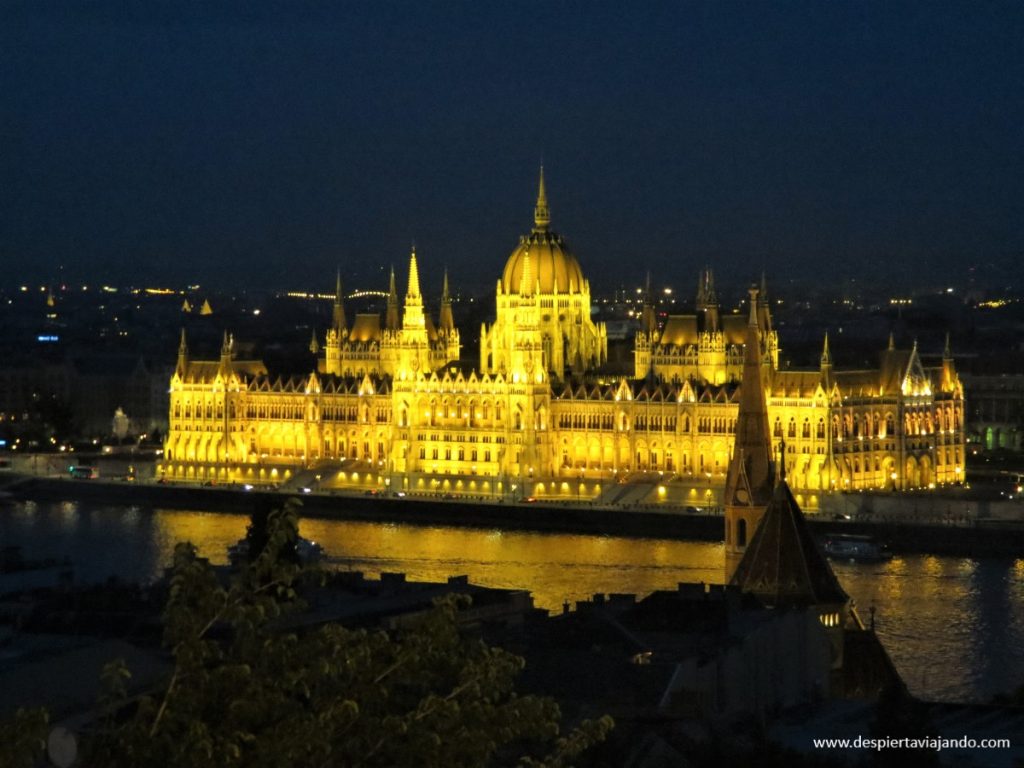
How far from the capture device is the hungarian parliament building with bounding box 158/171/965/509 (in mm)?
76188

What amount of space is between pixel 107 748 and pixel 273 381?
249ft

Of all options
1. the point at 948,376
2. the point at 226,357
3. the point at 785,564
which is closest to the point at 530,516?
the point at 948,376

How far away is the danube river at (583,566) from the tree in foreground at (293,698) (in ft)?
79.9

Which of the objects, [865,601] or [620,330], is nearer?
[865,601]

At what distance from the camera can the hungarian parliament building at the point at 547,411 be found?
7619cm

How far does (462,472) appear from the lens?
80.9 metres

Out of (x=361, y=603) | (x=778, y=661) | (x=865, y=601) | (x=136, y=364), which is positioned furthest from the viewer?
(x=136, y=364)

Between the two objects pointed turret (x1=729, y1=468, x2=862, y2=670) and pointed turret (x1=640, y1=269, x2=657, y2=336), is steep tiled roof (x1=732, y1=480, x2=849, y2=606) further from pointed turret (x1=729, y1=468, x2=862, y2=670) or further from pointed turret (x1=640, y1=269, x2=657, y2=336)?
pointed turret (x1=640, y1=269, x2=657, y2=336)

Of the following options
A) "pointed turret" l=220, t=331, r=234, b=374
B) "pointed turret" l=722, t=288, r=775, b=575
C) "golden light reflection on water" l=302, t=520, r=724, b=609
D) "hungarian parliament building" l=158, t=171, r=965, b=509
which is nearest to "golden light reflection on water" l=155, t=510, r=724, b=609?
"golden light reflection on water" l=302, t=520, r=724, b=609

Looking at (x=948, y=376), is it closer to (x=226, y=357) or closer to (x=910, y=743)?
(x=226, y=357)

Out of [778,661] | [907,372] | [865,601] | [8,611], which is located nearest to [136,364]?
[907,372]

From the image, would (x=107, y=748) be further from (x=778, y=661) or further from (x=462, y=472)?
(x=462, y=472)

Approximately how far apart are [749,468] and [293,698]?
85.4 feet

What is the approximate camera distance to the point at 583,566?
61.2 meters
